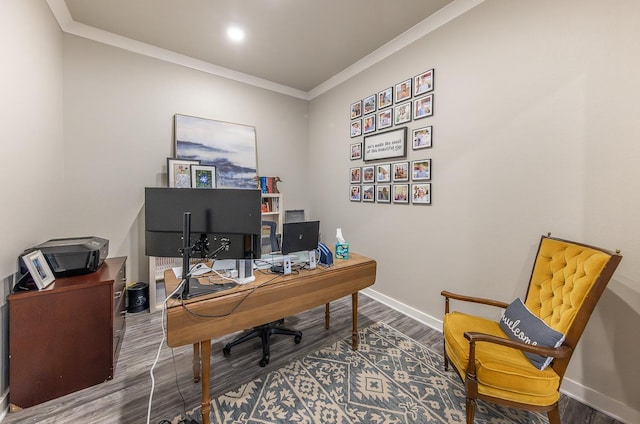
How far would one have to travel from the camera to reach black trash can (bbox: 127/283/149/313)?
2785mm

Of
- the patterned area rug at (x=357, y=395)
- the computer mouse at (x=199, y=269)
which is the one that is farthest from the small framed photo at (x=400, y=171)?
the computer mouse at (x=199, y=269)

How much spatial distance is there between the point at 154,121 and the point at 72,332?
238cm

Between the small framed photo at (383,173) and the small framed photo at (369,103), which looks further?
the small framed photo at (369,103)

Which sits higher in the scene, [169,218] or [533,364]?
[169,218]

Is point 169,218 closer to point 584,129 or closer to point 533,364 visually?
point 533,364

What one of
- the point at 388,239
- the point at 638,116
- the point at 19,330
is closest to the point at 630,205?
the point at 638,116

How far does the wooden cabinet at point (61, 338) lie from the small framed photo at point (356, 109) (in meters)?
3.09

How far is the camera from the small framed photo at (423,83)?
249 centimetres

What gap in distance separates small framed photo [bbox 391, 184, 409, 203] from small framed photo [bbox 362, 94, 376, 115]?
3.37 feet

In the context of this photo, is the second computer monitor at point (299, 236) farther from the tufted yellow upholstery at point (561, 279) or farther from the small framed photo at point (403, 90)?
the small framed photo at point (403, 90)

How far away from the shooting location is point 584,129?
1.63 metres

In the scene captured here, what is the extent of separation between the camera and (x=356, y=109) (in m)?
3.34

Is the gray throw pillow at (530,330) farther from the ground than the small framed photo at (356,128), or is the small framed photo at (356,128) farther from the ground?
the small framed photo at (356,128)

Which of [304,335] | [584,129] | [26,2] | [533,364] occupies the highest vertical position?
[26,2]
